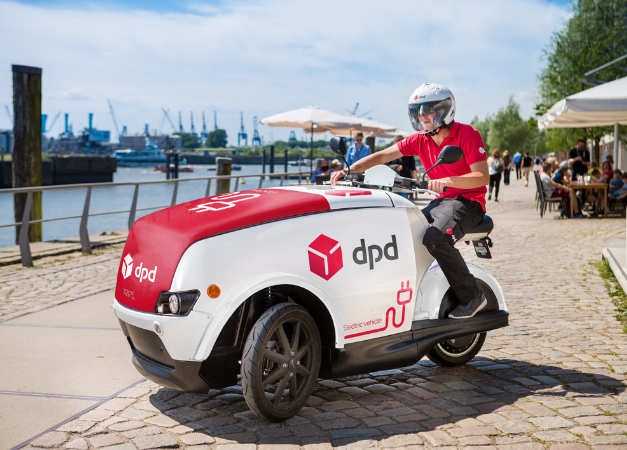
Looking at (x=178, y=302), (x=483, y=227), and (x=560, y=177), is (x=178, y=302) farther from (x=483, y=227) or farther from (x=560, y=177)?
(x=560, y=177)

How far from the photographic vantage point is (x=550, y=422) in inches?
148

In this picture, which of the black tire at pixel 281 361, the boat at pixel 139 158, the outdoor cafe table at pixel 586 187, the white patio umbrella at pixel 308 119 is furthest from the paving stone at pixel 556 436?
the boat at pixel 139 158

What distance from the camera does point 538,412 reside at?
3916 millimetres

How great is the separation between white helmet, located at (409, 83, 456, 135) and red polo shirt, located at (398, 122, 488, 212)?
11 cm

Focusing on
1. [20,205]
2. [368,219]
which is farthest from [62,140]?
[368,219]

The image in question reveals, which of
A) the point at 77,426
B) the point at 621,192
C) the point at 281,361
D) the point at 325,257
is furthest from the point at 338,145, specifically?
the point at 621,192

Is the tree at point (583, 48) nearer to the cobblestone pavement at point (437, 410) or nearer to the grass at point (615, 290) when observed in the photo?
the grass at point (615, 290)

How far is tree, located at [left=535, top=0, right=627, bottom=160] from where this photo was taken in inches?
1302

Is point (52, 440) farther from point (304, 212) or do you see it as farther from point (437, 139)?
point (437, 139)

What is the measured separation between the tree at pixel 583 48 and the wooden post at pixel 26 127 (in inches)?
1048

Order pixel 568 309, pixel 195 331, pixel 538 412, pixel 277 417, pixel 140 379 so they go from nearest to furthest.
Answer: pixel 195 331, pixel 277 417, pixel 538 412, pixel 140 379, pixel 568 309

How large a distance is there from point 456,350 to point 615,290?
351cm

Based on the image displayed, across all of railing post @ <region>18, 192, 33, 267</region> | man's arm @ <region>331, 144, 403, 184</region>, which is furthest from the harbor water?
man's arm @ <region>331, 144, 403, 184</region>

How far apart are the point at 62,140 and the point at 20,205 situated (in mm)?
174068
